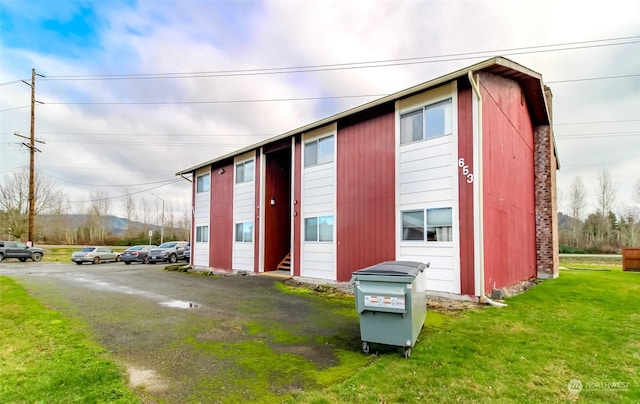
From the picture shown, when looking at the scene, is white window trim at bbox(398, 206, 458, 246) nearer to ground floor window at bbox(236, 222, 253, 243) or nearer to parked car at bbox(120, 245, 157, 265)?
ground floor window at bbox(236, 222, 253, 243)

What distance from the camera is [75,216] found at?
5012 centimetres

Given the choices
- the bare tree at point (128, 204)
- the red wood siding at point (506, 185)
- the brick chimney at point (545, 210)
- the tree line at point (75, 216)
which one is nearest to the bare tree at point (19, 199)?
the tree line at point (75, 216)

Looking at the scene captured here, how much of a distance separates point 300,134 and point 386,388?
10.6 meters

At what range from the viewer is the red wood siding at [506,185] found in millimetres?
8453

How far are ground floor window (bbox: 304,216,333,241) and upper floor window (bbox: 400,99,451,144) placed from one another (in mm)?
3909

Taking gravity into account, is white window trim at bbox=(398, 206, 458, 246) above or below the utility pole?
below

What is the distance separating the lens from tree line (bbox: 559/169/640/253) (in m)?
38.1

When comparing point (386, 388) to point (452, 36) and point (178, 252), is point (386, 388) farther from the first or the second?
point (178, 252)

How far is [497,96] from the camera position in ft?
31.2

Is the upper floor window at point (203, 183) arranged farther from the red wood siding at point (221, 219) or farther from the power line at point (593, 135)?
the power line at point (593, 135)

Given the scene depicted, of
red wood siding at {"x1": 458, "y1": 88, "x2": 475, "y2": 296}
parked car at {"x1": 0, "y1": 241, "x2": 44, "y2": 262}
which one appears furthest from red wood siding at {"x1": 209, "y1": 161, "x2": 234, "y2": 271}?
parked car at {"x1": 0, "y1": 241, "x2": 44, "y2": 262}

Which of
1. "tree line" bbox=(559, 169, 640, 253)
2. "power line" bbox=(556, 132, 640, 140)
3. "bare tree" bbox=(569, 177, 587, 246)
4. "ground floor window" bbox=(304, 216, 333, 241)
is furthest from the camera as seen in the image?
"bare tree" bbox=(569, 177, 587, 246)

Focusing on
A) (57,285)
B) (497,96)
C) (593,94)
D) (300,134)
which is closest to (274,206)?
(300,134)

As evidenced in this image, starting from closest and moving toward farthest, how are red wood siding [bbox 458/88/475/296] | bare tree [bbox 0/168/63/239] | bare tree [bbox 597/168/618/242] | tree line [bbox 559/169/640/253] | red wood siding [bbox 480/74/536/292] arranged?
1. red wood siding [bbox 458/88/475/296]
2. red wood siding [bbox 480/74/536/292]
3. bare tree [bbox 0/168/63/239]
4. tree line [bbox 559/169/640/253]
5. bare tree [bbox 597/168/618/242]
